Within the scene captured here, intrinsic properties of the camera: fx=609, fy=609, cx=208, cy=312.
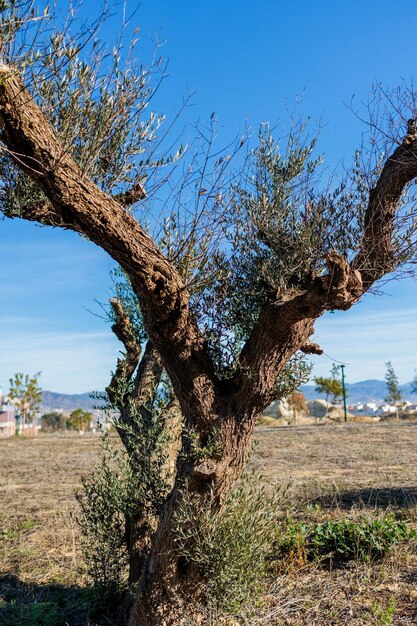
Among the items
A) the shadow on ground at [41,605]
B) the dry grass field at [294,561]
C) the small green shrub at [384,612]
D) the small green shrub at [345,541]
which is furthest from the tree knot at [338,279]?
the shadow on ground at [41,605]

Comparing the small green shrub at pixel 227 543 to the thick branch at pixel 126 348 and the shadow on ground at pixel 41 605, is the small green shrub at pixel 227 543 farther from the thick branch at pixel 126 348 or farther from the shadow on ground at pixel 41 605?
the thick branch at pixel 126 348

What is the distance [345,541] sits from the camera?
26.2 ft

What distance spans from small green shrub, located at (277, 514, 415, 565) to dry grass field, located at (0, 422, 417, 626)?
15 cm

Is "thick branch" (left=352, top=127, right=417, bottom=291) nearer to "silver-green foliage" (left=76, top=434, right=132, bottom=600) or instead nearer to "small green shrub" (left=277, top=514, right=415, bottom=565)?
"silver-green foliage" (left=76, top=434, right=132, bottom=600)

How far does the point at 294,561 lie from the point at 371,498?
3.99 m

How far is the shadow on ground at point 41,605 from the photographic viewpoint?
7.27m

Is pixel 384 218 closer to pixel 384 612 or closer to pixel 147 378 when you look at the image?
pixel 147 378

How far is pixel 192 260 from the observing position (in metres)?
6.02

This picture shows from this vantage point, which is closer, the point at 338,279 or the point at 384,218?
the point at 338,279

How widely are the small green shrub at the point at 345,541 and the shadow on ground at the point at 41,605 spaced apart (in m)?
Result: 2.64

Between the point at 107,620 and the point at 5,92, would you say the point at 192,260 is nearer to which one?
the point at 5,92

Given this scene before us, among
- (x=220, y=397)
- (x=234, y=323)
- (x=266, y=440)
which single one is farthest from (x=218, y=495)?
(x=266, y=440)

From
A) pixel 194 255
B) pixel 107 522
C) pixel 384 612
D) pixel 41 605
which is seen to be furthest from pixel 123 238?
pixel 41 605

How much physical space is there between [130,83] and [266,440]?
22.0 metres
